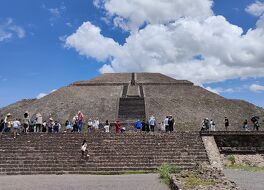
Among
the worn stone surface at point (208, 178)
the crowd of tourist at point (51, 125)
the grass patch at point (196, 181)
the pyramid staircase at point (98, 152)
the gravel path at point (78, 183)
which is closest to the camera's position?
the worn stone surface at point (208, 178)

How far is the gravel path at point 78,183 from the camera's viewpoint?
14.0 m

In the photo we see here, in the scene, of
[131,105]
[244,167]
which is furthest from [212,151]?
[131,105]

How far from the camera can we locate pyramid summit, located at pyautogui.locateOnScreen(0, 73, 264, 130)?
3306 cm

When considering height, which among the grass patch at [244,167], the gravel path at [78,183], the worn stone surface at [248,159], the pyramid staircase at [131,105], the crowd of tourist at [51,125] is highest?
the pyramid staircase at [131,105]

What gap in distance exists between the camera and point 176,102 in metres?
35.8

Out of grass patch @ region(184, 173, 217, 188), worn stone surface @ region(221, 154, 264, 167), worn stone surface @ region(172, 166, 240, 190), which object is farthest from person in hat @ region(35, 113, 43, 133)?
grass patch @ region(184, 173, 217, 188)

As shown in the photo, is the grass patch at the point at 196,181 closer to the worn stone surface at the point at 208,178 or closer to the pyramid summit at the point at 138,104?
the worn stone surface at the point at 208,178

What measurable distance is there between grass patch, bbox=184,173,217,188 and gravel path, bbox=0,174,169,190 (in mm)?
1321

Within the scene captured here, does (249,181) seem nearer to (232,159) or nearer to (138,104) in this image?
(232,159)

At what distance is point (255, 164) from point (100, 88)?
2086cm

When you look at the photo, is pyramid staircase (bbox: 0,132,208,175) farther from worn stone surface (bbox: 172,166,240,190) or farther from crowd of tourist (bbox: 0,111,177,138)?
worn stone surface (bbox: 172,166,240,190)

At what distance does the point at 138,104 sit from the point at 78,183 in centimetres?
2034

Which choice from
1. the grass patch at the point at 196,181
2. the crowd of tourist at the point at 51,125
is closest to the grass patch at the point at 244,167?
the crowd of tourist at the point at 51,125

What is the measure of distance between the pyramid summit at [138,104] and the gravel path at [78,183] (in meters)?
14.9
